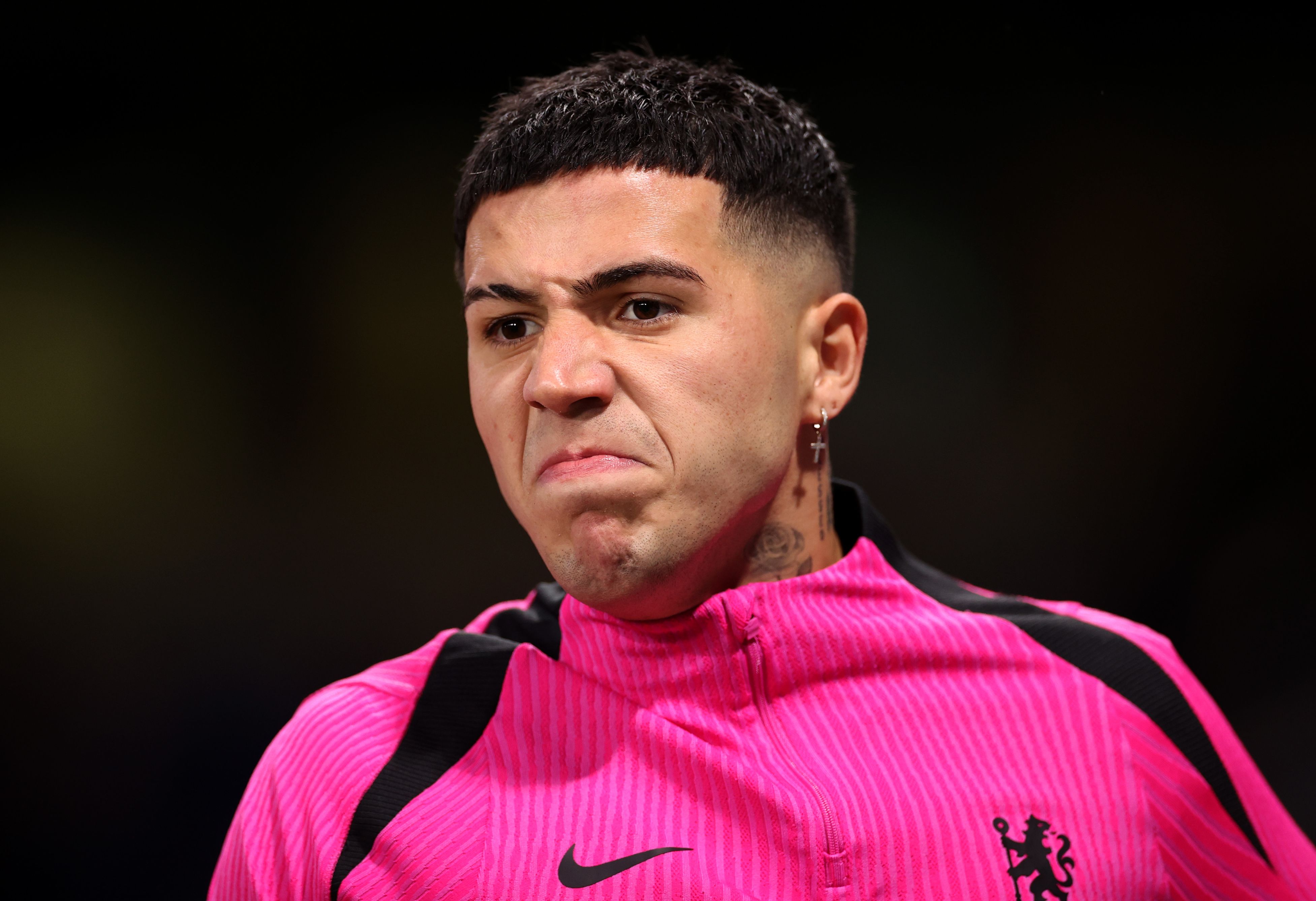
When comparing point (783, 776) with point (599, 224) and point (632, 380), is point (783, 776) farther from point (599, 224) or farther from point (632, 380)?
point (599, 224)

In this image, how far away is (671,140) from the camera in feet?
4.12

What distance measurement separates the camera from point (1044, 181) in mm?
1938

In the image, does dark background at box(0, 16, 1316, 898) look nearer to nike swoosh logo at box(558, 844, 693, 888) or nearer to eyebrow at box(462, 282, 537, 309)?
eyebrow at box(462, 282, 537, 309)

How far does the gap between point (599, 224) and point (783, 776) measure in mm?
722

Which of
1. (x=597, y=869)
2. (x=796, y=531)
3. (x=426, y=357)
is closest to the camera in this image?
(x=597, y=869)

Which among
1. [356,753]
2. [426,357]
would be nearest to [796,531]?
[356,753]

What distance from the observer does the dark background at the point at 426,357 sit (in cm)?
172

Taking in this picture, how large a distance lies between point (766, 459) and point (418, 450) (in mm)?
934

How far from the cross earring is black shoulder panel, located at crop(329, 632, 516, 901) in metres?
0.52

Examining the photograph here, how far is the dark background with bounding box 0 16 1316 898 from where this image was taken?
67.7 inches

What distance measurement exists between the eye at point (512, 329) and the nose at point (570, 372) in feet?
0.23

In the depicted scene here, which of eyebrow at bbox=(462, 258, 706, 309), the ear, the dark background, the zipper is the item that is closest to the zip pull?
the zipper

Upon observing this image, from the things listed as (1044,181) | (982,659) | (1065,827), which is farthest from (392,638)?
(1044,181)

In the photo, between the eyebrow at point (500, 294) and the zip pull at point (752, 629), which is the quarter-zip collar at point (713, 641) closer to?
the zip pull at point (752, 629)
